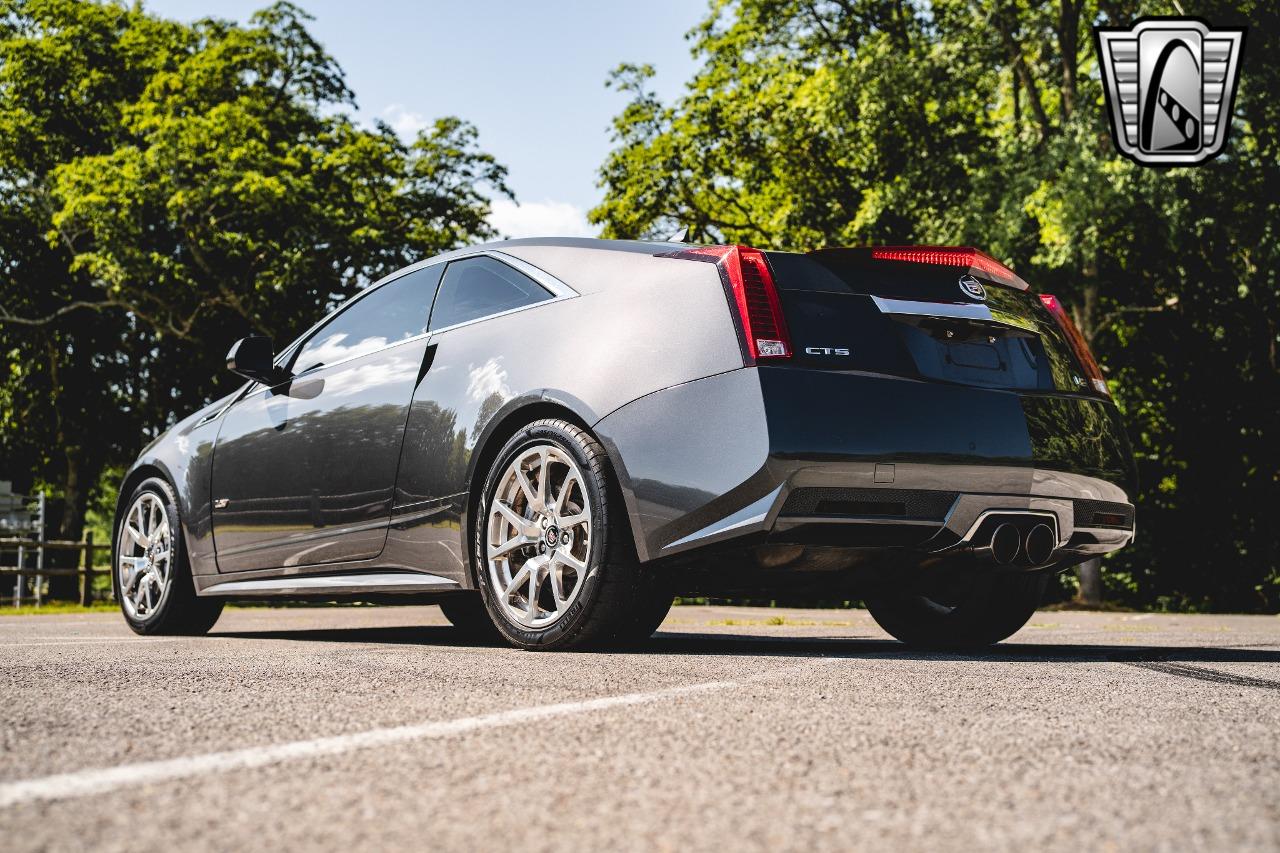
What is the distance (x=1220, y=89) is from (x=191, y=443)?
50.2 feet

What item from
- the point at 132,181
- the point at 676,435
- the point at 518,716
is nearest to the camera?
the point at 518,716

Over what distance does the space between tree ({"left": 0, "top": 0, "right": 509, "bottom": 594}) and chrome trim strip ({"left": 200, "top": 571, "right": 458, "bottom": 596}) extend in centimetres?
1669

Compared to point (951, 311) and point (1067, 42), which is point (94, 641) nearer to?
point (951, 311)

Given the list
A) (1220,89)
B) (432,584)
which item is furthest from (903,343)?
(1220,89)

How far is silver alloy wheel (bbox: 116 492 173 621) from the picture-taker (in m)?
6.93

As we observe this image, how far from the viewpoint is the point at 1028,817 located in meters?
2.09

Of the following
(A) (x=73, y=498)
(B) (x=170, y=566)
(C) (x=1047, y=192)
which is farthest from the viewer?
(A) (x=73, y=498)

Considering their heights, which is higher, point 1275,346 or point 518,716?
point 1275,346

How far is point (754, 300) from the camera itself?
4586 millimetres

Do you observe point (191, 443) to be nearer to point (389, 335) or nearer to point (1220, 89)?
point (389, 335)

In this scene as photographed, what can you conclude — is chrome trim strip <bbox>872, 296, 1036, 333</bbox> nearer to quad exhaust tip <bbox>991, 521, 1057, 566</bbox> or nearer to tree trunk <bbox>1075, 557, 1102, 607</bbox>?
quad exhaust tip <bbox>991, 521, 1057, 566</bbox>

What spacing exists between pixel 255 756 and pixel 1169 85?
1787cm

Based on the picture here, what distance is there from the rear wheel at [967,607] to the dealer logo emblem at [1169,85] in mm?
12681

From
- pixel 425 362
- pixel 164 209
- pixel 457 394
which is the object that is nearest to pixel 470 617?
pixel 425 362
